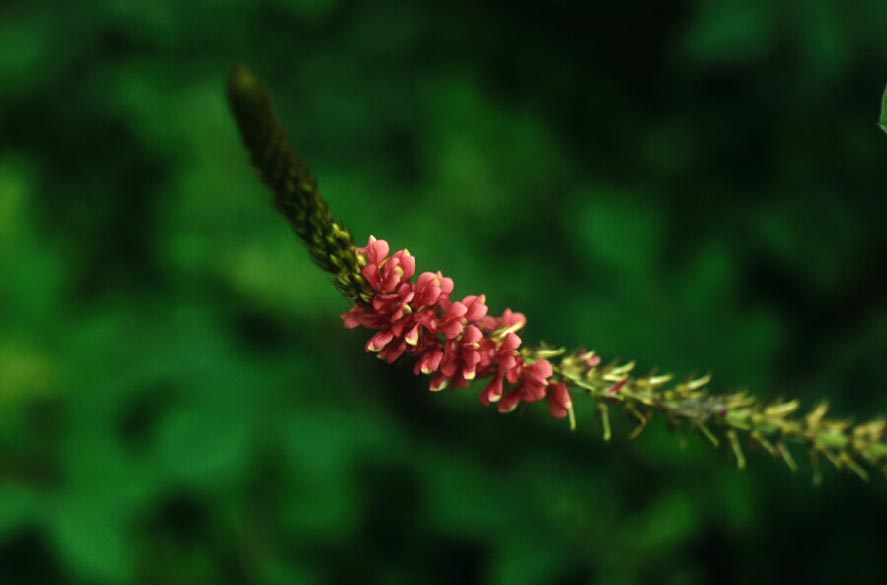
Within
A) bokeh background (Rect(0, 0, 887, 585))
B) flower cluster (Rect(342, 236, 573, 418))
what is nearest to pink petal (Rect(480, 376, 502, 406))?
flower cluster (Rect(342, 236, 573, 418))

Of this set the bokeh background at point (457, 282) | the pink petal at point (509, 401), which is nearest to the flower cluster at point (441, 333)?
the pink petal at point (509, 401)

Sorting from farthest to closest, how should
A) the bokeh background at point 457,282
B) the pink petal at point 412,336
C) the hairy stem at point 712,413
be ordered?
the bokeh background at point 457,282, the hairy stem at point 712,413, the pink petal at point 412,336

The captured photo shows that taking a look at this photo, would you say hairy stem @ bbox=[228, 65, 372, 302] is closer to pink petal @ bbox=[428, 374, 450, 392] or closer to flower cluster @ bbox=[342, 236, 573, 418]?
flower cluster @ bbox=[342, 236, 573, 418]

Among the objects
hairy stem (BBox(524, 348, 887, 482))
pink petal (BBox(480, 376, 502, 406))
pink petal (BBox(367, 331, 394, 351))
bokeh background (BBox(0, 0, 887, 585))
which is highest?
bokeh background (BBox(0, 0, 887, 585))

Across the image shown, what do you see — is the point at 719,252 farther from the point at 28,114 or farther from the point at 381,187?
the point at 28,114

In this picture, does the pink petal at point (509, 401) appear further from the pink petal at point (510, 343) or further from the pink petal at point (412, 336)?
the pink petal at point (412, 336)

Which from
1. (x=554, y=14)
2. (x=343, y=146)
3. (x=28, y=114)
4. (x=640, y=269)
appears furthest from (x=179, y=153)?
(x=640, y=269)

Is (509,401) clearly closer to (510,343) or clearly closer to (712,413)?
(510,343)
